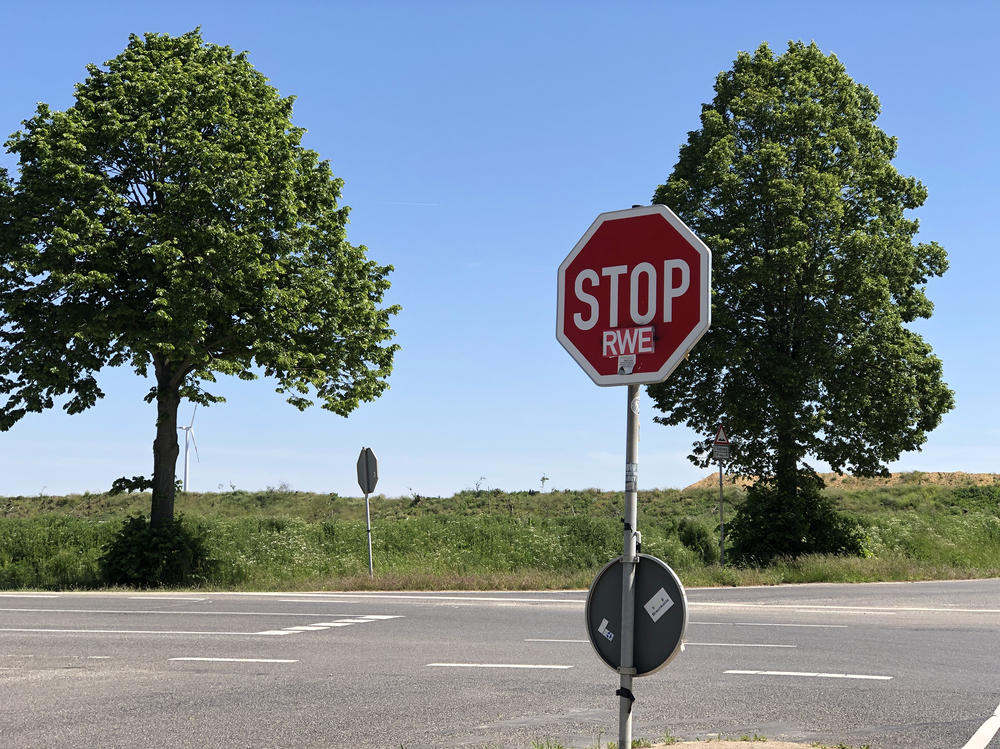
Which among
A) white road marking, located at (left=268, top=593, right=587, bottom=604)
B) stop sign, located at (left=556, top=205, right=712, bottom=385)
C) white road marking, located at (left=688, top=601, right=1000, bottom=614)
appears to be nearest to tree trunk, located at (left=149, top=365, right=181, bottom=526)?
white road marking, located at (left=268, top=593, right=587, bottom=604)

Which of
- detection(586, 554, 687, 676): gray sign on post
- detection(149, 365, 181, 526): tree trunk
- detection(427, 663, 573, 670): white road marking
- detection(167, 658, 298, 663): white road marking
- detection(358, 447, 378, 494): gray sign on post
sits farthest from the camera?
detection(149, 365, 181, 526): tree trunk

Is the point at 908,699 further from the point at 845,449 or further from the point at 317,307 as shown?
the point at 845,449

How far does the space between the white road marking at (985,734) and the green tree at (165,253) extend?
19299 mm

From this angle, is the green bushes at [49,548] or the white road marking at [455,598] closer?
the white road marking at [455,598]

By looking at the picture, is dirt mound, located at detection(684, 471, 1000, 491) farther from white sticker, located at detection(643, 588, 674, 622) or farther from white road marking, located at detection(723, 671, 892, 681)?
white sticker, located at detection(643, 588, 674, 622)

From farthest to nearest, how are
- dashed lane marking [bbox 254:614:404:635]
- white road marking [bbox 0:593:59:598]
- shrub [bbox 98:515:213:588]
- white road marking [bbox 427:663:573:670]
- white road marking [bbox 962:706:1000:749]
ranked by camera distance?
shrub [bbox 98:515:213:588], white road marking [bbox 0:593:59:598], dashed lane marking [bbox 254:614:404:635], white road marking [bbox 427:663:573:670], white road marking [bbox 962:706:1000:749]

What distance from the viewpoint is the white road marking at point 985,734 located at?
7082mm

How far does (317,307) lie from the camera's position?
27.0 m

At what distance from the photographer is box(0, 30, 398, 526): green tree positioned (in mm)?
24172

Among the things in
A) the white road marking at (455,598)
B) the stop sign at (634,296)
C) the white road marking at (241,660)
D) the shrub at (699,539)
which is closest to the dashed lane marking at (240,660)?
the white road marking at (241,660)

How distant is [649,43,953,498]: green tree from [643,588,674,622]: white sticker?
2473cm

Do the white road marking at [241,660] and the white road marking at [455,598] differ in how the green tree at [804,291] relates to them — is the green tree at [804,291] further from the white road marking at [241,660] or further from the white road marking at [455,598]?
the white road marking at [241,660]

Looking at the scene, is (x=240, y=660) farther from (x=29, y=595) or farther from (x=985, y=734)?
(x=29, y=595)

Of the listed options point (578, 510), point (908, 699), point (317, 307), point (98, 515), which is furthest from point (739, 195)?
point (98, 515)
